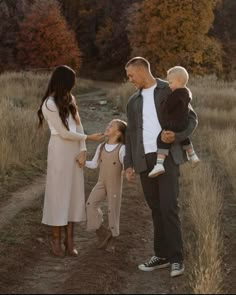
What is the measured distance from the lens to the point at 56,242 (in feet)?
19.4

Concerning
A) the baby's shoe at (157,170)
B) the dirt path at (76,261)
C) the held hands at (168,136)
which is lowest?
the dirt path at (76,261)

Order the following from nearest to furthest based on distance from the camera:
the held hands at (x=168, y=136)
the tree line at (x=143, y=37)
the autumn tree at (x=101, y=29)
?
1. the held hands at (x=168, y=136)
2. the tree line at (x=143, y=37)
3. the autumn tree at (x=101, y=29)

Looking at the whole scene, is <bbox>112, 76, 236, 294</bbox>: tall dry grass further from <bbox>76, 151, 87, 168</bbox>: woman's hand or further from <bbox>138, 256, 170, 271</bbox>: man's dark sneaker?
<bbox>76, 151, 87, 168</bbox>: woman's hand

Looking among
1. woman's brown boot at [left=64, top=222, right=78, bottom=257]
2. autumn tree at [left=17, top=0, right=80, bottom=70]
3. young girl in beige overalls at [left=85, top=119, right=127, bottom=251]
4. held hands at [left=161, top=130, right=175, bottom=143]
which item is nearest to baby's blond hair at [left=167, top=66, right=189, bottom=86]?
held hands at [left=161, top=130, right=175, bottom=143]

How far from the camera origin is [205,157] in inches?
465

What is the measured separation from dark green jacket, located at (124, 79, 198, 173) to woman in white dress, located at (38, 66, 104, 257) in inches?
24.0

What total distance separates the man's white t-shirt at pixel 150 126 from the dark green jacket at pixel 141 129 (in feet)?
0.10

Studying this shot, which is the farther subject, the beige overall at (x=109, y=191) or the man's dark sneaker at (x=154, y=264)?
the beige overall at (x=109, y=191)

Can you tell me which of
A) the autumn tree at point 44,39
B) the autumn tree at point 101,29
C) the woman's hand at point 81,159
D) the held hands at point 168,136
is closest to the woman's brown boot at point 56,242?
the woman's hand at point 81,159

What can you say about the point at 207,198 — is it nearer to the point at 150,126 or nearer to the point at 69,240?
the point at 69,240

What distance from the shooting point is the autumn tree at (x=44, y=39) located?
40.4 metres

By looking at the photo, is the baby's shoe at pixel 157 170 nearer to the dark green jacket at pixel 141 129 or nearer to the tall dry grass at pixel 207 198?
the dark green jacket at pixel 141 129

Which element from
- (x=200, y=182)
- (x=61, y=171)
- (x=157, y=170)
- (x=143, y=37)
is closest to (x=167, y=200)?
(x=157, y=170)

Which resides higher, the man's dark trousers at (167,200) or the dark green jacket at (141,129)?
the dark green jacket at (141,129)
